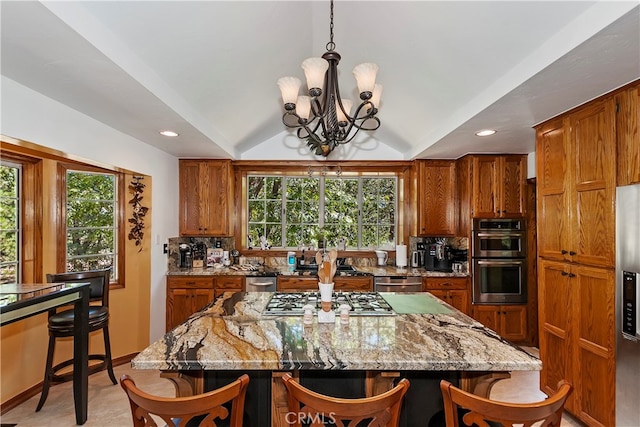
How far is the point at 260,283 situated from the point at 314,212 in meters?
1.30

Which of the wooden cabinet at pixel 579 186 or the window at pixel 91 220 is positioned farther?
the window at pixel 91 220

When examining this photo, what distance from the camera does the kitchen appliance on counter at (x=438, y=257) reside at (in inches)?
163

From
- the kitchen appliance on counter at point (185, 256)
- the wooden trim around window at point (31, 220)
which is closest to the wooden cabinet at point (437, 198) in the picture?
the kitchen appliance on counter at point (185, 256)

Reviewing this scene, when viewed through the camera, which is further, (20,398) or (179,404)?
(20,398)

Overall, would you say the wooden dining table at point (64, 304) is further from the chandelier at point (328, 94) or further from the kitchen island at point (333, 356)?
the chandelier at point (328, 94)

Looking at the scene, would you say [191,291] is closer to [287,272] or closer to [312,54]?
[287,272]

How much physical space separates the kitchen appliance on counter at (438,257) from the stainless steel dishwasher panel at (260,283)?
6.47 ft

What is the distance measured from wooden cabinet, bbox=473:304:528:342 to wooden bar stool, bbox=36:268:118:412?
387 cm

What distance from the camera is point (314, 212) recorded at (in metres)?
4.63

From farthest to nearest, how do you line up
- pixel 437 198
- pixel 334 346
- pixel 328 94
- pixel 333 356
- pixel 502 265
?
pixel 437 198 < pixel 502 265 < pixel 328 94 < pixel 334 346 < pixel 333 356

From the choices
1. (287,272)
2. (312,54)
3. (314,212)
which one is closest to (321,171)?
(314,212)

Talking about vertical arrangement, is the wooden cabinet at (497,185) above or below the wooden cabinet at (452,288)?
above

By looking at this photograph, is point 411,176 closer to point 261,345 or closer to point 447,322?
point 447,322

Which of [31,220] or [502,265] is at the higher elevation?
[31,220]
